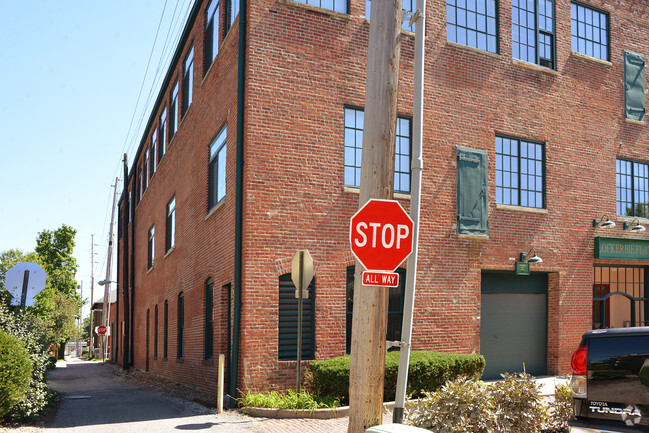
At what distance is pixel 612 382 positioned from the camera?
6.75 m

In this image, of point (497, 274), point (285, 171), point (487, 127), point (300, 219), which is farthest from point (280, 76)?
point (497, 274)

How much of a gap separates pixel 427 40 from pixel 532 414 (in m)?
10.2

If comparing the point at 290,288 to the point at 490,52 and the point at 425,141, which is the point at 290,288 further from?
the point at 490,52

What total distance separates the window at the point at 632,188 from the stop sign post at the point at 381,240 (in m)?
14.6

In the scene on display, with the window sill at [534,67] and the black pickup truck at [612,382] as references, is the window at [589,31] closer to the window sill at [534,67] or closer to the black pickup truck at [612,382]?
the window sill at [534,67]

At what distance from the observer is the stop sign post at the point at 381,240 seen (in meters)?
6.94

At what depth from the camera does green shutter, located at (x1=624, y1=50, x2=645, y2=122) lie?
19656 mm

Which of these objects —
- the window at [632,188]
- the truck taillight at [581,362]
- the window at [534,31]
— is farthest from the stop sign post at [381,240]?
the window at [632,188]

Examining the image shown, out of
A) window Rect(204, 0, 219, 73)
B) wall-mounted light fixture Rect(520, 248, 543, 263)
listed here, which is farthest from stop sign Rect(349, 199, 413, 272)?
window Rect(204, 0, 219, 73)

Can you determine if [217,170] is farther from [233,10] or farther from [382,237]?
[382,237]

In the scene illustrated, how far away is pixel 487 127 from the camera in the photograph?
1688cm

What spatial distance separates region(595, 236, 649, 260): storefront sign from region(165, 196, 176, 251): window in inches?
586

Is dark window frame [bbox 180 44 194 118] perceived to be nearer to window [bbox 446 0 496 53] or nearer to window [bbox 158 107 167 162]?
window [bbox 158 107 167 162]

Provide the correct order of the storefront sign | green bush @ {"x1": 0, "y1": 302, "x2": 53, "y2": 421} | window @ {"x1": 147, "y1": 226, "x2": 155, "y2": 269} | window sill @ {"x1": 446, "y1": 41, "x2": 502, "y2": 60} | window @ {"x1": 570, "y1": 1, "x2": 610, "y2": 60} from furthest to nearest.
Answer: window @ {"x1": 147, "y1": 226, "x2": 155, "y2": 269}, window @ {"x1": 570, "y1": 1, "x2": 610, "y2": 60}, the storefront sign, window sill @ {"x1": 446, "y1": 41, "x2": 502, "y2": 60}, green bush @ {"x1": 0, "y1": 302, "x2": 53, "y2": 421}
